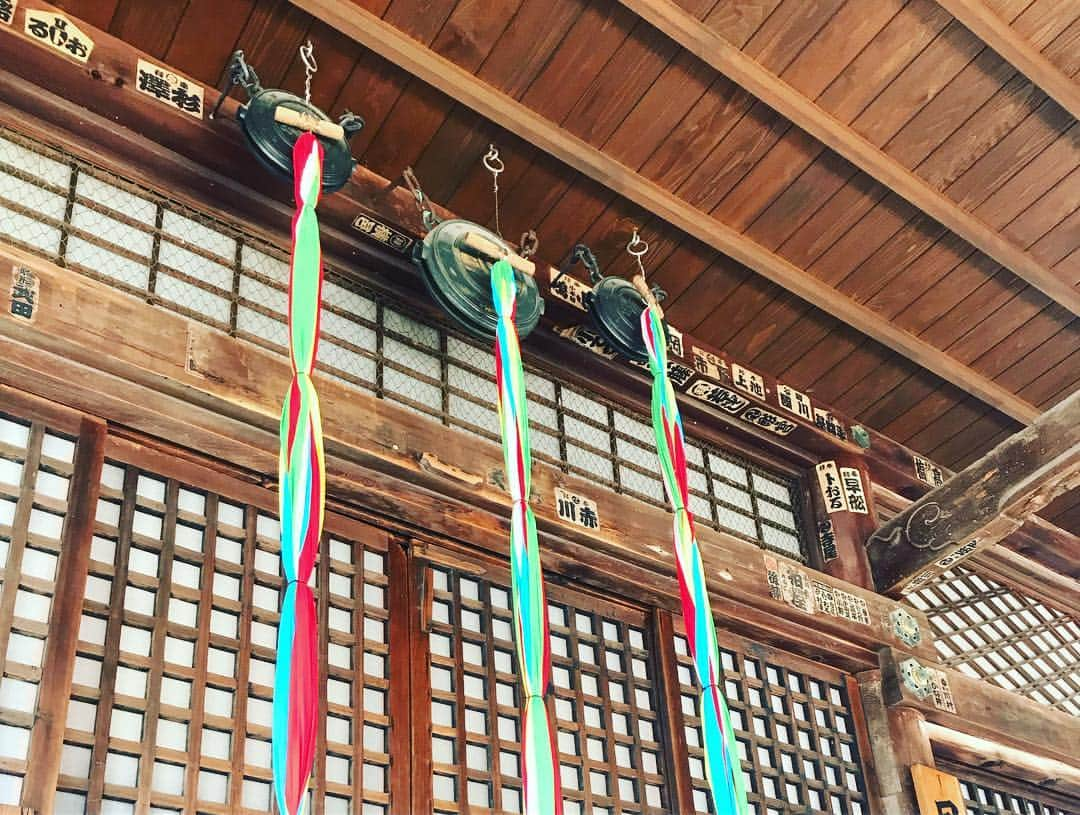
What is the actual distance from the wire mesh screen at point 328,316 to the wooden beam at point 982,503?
0.57 meters

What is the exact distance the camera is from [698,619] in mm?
4379

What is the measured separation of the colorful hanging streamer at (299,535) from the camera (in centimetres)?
310

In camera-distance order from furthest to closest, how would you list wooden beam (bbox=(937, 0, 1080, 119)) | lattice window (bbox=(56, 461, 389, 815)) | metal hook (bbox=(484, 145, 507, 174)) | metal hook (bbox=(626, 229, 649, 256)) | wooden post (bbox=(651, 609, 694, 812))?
metal hook (bbox=(626, 229, 649, 256)), metal hook (bbox=(484, 145, 507, 174)), wooden beam (bbox=(937, 0, 1080, 119)), wooden post (bbox=(651, 609, 694, 812)), lattice window (bbox=(56, 461, 389, 815))

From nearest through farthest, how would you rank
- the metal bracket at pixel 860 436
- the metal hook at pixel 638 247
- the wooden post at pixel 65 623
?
the wooden post at pixel 65 623 → the metal hook at pixel 638 247 → the metal bracket at pixel 860 436

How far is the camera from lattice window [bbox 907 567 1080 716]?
770cm

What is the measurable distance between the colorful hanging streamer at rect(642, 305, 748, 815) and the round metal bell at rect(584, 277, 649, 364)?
0.71m

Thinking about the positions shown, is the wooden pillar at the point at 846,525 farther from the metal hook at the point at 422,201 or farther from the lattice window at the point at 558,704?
the metal hook at the point at 422,201

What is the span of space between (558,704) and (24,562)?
214cm

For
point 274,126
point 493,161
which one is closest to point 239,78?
point 274,126

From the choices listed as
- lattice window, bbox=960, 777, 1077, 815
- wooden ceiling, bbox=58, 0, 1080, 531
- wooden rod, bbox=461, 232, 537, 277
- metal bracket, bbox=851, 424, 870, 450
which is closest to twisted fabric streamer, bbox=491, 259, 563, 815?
wooden rod, bbox=461, 232, 537, 277

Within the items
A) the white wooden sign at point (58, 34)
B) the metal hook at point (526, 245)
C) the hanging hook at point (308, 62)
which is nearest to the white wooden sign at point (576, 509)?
the metal hook at point (526, 245)

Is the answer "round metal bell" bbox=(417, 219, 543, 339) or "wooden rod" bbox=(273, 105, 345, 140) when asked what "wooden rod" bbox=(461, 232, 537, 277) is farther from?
"wooden rod" bbox=(273, 105, 345, 140)

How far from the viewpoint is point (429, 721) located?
4426 millimetres

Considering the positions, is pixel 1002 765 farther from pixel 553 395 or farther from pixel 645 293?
pixel 645 293
